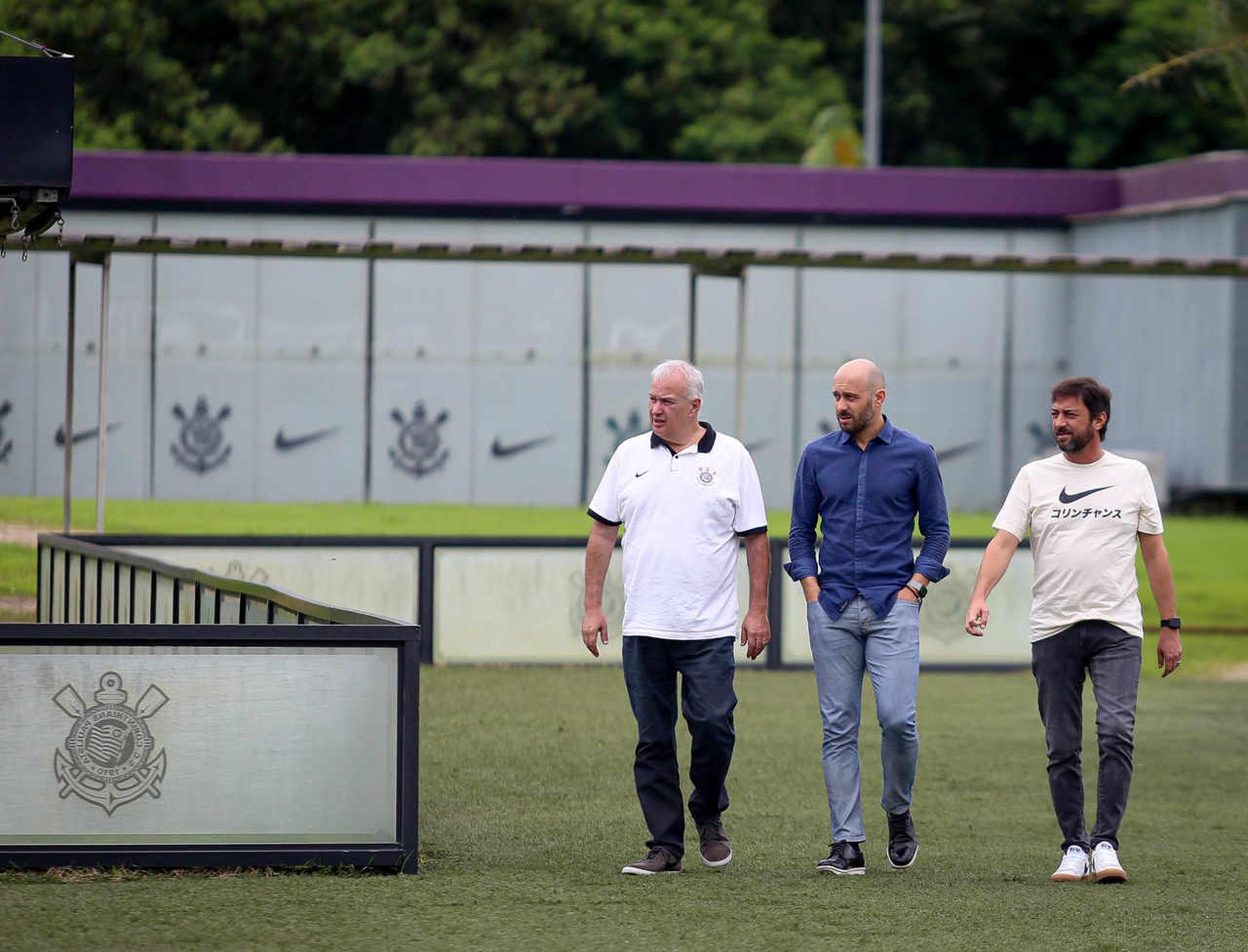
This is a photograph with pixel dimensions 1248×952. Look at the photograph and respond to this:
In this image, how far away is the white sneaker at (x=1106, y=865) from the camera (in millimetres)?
7109

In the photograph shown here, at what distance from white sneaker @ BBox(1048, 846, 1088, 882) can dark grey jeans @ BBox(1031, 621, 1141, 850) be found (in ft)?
0.09

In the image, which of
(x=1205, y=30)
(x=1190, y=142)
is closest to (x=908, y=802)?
(x=1205, y=30)

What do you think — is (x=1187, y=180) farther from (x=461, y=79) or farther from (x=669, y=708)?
(x=669, y=708)

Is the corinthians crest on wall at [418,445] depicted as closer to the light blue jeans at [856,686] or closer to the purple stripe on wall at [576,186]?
the purple stripe on wall at [576,186]

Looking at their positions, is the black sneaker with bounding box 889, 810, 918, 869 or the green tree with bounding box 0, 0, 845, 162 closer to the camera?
the black sneaker with bounding box 889, 810, 918, 869

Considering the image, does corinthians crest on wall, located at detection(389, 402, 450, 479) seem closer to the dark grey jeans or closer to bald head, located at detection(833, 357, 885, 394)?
bald head, located at detection(833, 357, 885, 394)

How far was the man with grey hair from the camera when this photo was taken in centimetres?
706

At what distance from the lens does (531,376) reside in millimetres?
28469

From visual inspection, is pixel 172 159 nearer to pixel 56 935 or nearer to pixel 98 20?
pixel 98 20

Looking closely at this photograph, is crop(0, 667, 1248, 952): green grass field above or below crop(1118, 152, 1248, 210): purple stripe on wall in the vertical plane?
below

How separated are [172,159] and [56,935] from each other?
22659mm

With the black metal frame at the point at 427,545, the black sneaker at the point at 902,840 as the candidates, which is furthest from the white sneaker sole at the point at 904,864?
the black metal frame at the point at 427,545

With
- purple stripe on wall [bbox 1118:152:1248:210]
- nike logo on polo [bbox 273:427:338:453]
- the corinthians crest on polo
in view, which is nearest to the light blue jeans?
the corinthians crest on polo

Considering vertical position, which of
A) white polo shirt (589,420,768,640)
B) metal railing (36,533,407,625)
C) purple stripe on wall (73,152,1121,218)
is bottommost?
metal railing (36,533,407,625)
